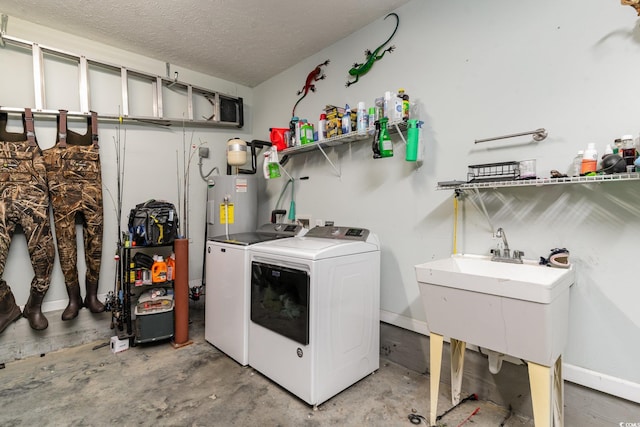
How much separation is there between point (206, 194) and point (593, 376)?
3.56 meters

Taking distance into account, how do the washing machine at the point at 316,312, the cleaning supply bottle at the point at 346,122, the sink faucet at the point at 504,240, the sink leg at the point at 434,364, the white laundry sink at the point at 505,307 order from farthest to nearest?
1. the cleaning supply bottle at the point at 346,122
2. the washing machine at the point at 316,312
3. the sink faucet at the point at 504,240
4. the sink leg at the point at 434,364
5. the white laundry sink at the point at 505,307

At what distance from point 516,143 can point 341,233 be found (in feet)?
4.14

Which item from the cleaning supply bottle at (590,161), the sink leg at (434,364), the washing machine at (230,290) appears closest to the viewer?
the cleaning supply bottle at (590,161)

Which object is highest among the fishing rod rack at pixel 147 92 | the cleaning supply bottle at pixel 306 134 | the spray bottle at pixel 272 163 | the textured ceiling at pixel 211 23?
the textured ceiling at pixel 211 23

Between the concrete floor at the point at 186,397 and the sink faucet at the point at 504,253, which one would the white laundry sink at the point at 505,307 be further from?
the concrete floor at the point at 186,397

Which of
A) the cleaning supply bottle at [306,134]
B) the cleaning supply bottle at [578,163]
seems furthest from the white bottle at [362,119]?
the cleaning supply bottle at [578,163]

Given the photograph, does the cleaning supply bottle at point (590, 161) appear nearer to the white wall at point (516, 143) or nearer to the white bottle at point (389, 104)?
the white wall at point (516, 143)

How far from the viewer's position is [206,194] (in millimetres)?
3572

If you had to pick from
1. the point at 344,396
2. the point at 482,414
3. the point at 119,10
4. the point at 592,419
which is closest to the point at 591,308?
the point at 592,419

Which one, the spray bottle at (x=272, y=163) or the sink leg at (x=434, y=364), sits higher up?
the spray bottle at (x=272, y=163)

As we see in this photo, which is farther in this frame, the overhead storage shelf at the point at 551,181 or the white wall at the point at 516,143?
the white wall at the point at 516,143

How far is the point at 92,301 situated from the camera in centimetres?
274

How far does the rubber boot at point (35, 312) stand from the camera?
246 cm

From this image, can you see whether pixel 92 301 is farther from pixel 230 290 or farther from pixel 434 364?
pixel 434 364
